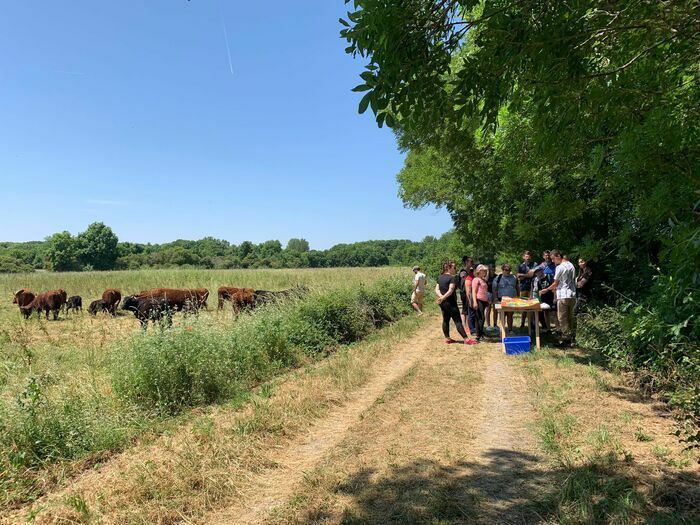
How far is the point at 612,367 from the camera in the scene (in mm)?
6180

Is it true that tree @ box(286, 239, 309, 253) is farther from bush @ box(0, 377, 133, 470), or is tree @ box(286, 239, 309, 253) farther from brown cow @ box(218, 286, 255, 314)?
bush @ box(0, 377, 133, 470)

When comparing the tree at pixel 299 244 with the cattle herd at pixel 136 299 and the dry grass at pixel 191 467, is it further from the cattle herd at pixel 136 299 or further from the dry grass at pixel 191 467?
the dry grass at pixel 191 467

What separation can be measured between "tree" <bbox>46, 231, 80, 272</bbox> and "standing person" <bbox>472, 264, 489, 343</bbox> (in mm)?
74083

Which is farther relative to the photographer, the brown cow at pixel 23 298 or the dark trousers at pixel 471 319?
the brown cow at pixel 23 298

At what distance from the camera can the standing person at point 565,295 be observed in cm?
781

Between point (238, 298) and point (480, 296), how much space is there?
8.76m

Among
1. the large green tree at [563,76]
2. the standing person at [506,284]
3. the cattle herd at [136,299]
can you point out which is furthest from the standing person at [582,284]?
the cattle herd at [136,299]

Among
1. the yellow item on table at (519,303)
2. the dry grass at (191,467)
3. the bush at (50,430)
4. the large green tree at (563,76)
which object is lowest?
the dry grass at (191,467)

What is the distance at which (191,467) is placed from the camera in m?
3.72

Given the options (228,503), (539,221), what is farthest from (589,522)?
(539,221)

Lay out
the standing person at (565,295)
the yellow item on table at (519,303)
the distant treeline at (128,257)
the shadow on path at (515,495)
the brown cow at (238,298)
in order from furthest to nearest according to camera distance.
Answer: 1. the distant treeline at (128,257)
2. the brown cow at (238,298)
3. the yellow item on table at (519,303)
4. the standing person at (565,295)
5. the shadow on path at (515,495)

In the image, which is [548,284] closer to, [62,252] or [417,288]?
[417,288]

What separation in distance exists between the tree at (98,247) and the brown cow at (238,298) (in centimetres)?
6659

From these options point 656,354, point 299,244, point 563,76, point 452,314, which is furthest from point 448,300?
point 299,244
